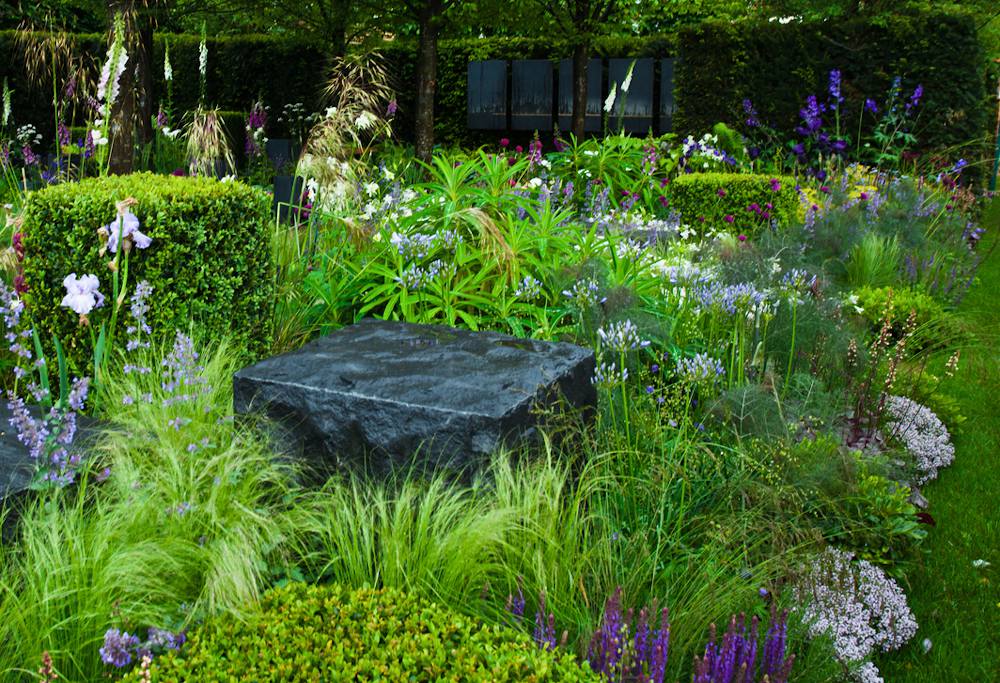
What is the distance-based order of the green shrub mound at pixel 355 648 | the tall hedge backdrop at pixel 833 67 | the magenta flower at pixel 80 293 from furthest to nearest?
the tall hedge backdrop at pixel 833 67, the magenta flower at pixel 80 293, the green shrub mound at pixel 355 648

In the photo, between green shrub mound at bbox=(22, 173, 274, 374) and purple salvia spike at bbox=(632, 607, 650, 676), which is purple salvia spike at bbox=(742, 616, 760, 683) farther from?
green shrub mound at bbox=(22, 173, 274, 374)

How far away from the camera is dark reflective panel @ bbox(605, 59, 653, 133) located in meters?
14.0

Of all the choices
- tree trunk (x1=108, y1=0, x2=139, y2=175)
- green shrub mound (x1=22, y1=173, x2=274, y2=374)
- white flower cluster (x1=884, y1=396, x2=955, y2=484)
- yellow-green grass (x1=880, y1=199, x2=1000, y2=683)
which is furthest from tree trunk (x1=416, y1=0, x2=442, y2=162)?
white flower cluster (x1=884, y1=396, x2=955, y2=484)

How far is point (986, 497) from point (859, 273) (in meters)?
2.80

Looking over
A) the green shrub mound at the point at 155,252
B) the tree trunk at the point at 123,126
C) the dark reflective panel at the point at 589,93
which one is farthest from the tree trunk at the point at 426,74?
the green shrub mound at the point at 155,252

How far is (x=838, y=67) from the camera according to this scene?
34.7 feet

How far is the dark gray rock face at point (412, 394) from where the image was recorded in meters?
3.07

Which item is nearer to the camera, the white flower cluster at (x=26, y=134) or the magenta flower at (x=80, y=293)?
the magenta flower at (x=80, y=293)

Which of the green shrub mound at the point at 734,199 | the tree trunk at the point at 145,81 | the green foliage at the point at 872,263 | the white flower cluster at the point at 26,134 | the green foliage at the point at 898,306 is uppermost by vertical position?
the tree trunk at the point at 145,81

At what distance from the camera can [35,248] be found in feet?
13.0

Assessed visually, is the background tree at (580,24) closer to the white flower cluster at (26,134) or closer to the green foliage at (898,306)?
the white flower cluster at (26,134)

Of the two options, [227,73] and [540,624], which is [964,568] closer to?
[540,624]

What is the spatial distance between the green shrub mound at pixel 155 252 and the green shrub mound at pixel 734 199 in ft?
15.1

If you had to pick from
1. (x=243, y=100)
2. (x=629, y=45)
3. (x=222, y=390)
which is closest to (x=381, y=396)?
(x=222, y=390)
